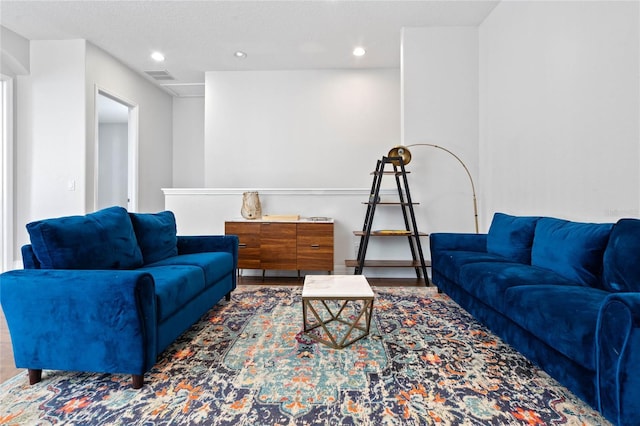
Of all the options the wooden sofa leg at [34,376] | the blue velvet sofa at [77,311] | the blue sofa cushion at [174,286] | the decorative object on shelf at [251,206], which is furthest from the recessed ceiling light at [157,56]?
the wooden sofa leg at [34,376]

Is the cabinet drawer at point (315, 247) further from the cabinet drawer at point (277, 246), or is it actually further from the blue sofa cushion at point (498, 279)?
the blue sofa cushion at point (498, 279)

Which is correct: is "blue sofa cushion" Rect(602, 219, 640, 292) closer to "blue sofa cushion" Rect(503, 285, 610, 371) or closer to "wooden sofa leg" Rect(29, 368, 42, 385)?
"blue sofa cushion" Rect(503, 285, 610, 371)

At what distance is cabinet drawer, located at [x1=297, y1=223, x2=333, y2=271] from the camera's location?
13.0 ft

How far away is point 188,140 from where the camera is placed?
21.4ft

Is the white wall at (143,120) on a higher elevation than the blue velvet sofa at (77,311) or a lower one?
higher

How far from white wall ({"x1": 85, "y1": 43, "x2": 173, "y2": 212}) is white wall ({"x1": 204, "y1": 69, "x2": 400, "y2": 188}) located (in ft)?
3.50

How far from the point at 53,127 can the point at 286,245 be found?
3.24 m

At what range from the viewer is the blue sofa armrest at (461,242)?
3.27 meters

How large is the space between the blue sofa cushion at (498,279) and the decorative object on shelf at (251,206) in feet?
8.34

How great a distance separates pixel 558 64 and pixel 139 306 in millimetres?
3374

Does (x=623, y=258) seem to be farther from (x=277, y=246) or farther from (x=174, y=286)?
(x=277, y=246)

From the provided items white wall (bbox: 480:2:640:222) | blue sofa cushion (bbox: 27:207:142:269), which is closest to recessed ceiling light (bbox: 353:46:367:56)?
white wall (bbox: 480:2:640:222)

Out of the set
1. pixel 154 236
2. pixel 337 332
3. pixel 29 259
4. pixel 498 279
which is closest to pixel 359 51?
pixel 154 236

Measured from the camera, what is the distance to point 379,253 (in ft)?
14.2
